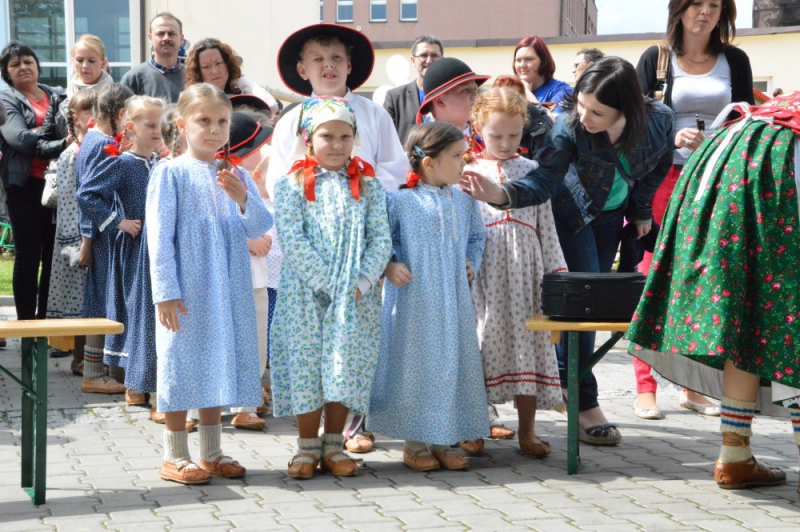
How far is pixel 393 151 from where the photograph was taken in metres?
5.41

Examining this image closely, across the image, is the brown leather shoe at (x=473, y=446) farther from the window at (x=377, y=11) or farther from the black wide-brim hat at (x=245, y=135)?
the window at (x=377, y=11)

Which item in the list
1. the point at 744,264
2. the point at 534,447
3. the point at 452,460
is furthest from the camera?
the point at 534,447

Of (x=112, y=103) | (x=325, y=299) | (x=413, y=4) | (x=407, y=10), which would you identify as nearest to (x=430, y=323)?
(x=325, y=299)

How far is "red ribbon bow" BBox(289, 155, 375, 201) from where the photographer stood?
462 cm

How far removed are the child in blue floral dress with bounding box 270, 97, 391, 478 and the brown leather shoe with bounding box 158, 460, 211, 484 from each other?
38 centimetres

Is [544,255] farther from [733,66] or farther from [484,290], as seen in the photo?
[733,66]

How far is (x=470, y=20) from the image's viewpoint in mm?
57250

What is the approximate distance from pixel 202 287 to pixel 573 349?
5.10 ft

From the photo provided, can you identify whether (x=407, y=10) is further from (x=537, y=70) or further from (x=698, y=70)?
(x=698, y=70)

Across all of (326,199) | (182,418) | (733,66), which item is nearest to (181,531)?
(182,418)

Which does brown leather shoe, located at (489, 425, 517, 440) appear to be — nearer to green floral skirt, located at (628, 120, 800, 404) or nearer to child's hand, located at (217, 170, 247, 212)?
green floral skirt, located at (628, 120, 800, 404)

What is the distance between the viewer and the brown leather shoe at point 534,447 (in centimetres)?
499

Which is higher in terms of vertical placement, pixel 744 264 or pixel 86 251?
pixel 744 264

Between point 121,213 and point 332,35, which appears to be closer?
point 332,35
